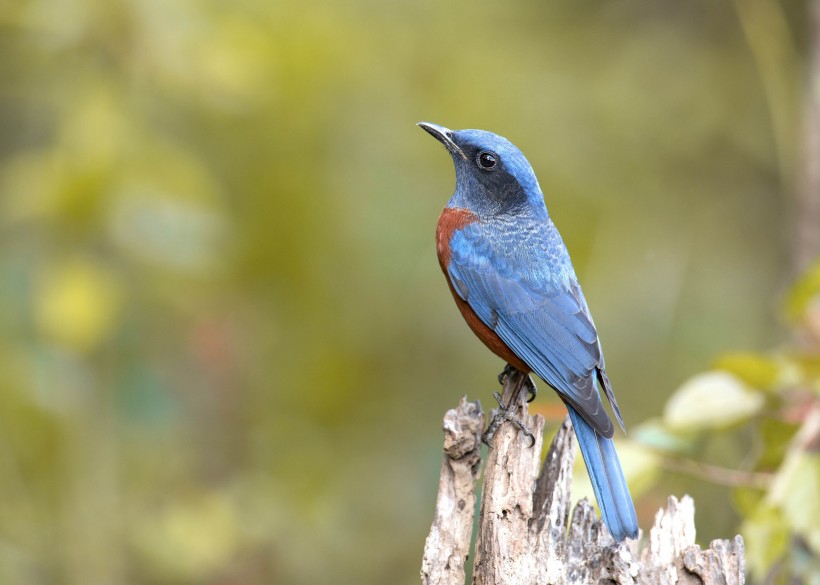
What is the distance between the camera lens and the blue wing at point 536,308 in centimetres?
409

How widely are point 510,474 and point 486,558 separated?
0.94ft

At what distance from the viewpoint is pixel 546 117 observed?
699 cm

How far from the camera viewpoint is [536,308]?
4379mm

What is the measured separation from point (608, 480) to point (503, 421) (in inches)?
16.2

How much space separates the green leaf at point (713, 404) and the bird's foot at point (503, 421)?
1.88 ft

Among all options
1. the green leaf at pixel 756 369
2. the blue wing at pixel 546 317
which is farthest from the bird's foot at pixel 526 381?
the green leaf at pixel 756 369

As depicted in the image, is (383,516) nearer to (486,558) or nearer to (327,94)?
(327,94)

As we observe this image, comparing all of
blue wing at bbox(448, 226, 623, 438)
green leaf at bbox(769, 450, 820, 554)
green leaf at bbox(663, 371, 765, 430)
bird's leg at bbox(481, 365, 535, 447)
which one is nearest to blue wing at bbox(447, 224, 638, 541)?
blue wing at bbox(448, 226, 623, 438)

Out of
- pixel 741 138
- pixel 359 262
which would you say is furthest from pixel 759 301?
pixel 359 262

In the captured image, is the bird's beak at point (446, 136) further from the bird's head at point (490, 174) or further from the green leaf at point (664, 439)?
the green leaf at point (664, 439)

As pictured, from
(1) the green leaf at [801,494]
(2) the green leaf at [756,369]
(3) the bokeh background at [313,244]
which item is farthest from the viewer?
(3) the bokeh background at [313,244]

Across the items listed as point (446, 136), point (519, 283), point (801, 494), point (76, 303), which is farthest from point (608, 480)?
point (76, 303)

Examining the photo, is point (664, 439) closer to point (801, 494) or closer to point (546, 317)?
point (801, 494)

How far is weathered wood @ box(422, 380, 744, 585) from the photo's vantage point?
3.06 m
